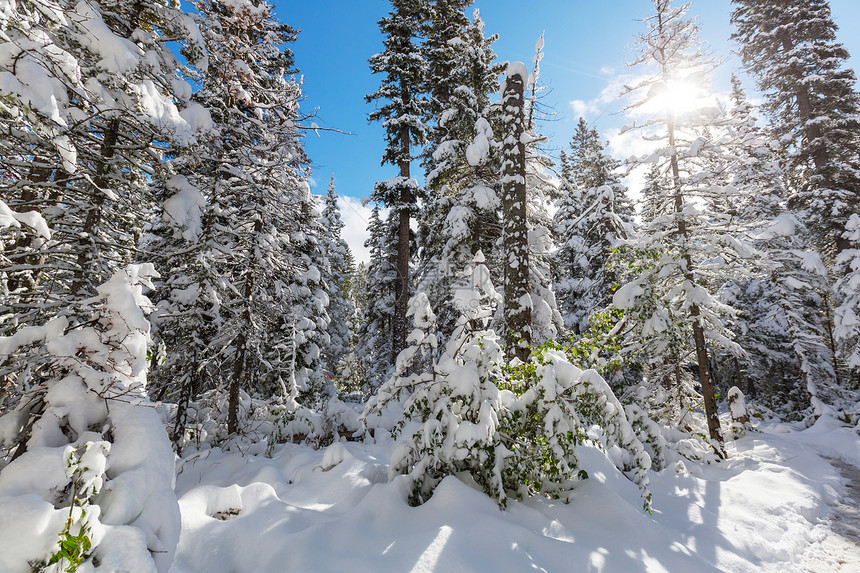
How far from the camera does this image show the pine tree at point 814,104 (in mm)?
15461

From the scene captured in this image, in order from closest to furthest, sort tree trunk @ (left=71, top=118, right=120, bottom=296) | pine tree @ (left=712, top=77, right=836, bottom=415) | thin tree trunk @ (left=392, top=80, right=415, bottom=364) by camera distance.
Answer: tree trunk @ (left=71, top=118, right=120, bottom=296) < thin tree trunk @ (left=392, top=80, right=415, bottom=364) < pine tree @ (left=712, top=77, right=836, bottom=415)

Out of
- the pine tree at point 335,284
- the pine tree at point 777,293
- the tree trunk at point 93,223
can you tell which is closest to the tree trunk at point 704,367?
the pine tree at point 777,293

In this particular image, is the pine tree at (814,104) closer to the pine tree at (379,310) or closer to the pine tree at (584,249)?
the pine tree at (584,249)

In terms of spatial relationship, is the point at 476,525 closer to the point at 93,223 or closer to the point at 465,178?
the point at 93,223

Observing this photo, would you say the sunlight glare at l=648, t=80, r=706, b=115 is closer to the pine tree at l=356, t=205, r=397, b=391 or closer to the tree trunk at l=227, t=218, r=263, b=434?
the tree trunk at l=227, t=218, r=263, b=434

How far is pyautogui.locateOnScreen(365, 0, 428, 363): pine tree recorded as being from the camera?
52.5ft

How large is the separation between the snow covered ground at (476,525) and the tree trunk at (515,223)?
8.59ft

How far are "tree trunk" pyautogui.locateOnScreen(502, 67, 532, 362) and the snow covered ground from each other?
2.62m

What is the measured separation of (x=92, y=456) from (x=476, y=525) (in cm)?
313

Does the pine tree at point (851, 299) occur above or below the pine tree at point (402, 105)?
below

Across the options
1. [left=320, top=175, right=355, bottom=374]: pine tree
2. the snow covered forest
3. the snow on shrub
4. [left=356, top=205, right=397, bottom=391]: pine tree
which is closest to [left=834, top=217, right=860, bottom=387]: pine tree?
the snow covered forest

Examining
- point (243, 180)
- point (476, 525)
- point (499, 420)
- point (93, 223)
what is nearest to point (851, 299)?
point (499, 420)

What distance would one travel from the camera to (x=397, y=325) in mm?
17203

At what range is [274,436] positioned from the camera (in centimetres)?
877
